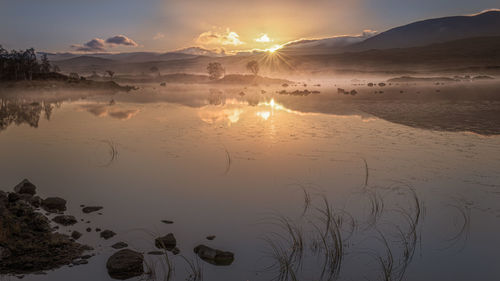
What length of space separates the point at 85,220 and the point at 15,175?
6.72 m

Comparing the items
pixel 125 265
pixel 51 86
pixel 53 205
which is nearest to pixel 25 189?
pixel 53 205

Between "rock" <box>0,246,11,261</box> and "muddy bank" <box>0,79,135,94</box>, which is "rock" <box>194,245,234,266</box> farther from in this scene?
"muddy bank" <box>0,79,135,94</box>

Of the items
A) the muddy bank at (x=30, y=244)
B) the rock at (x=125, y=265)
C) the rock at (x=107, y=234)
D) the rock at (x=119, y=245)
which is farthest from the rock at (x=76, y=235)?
the rock at (x=125, y=265)

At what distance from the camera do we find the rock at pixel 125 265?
7230 millimetres

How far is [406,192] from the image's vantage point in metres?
11.3

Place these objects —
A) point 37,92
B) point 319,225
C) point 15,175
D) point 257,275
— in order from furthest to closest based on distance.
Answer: point 37,92 → point 15,175 → point 319,225 → point 257,275

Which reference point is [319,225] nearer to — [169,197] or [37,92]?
[169,197]

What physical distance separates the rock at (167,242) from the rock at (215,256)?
0.78 meters

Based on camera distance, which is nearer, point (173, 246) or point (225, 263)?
point (225, 263)

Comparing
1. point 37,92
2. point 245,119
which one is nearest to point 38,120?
point 245,119

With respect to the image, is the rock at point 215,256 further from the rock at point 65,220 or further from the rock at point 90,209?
the rock at point 90,209

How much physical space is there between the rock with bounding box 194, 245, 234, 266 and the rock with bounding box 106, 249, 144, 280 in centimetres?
133

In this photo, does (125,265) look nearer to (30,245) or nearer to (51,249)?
(51,249)

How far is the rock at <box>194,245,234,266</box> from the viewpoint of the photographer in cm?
766
